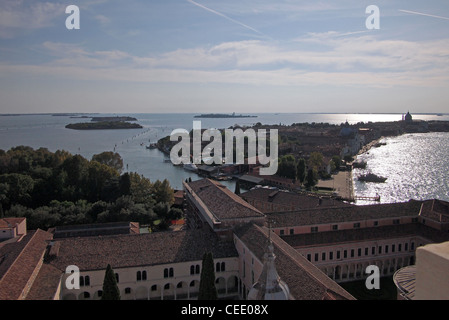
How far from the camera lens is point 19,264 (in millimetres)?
13047

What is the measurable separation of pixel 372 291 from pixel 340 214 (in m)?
4.11

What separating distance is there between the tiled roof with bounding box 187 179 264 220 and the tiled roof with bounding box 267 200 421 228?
1.48m

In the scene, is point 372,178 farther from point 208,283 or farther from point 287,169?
point 208,283

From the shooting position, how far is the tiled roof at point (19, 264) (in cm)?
1141

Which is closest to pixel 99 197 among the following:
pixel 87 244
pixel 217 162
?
pixel 87 244

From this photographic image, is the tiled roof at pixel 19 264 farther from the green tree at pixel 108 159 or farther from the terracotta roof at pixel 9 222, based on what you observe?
the green tree at pixel 108 159

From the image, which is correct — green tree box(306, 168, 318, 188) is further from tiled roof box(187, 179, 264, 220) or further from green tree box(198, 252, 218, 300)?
green tree box(198, 252, 218, 300)

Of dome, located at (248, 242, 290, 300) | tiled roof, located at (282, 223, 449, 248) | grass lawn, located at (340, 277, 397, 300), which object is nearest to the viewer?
dome, located at (248, 242, 290, 300)

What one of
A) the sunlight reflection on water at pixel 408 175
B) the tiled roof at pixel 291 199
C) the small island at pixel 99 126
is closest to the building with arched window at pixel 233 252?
the tiled roof at pixel 291 199

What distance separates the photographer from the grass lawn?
15422mm

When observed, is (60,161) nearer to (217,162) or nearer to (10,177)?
(10,177)

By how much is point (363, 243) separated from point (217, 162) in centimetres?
3812

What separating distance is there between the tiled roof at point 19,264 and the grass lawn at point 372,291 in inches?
497

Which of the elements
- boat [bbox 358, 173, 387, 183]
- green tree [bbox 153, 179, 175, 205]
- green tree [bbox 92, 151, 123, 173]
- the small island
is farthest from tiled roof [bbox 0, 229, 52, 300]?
the small island
